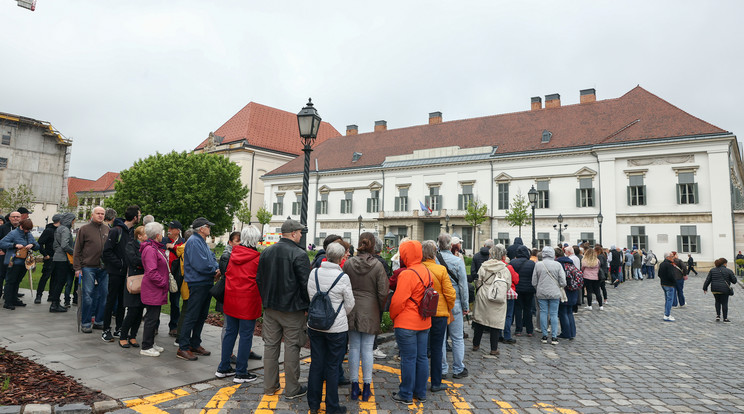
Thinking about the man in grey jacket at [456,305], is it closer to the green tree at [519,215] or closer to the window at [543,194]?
the green tree at [519,215]

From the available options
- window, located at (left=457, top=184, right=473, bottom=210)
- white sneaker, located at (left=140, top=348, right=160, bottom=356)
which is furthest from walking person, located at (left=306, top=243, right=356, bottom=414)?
window, located at (left=457, top=184, right=473, bottom=210)

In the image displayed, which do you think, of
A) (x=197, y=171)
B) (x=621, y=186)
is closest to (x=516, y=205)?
(x=621, y=186)

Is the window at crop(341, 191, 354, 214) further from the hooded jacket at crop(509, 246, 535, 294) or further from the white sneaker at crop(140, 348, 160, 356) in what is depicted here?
the white sneaker at crop(140, 348, 160, 356)

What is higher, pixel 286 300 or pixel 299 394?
pixel 286 300

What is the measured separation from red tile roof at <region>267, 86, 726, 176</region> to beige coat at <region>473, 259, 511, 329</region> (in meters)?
29.8

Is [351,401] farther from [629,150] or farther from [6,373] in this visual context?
[629,150]

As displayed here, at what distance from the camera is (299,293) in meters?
5.05

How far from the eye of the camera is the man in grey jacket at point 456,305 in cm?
626

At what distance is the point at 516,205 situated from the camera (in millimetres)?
33469

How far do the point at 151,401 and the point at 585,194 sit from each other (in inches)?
1367

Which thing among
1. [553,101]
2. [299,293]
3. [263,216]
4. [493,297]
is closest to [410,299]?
[299,293]

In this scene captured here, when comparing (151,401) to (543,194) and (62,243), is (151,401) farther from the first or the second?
(543,194)

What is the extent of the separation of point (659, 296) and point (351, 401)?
1603 cm

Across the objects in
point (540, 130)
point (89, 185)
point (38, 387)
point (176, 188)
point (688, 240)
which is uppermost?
point (89, 185)
